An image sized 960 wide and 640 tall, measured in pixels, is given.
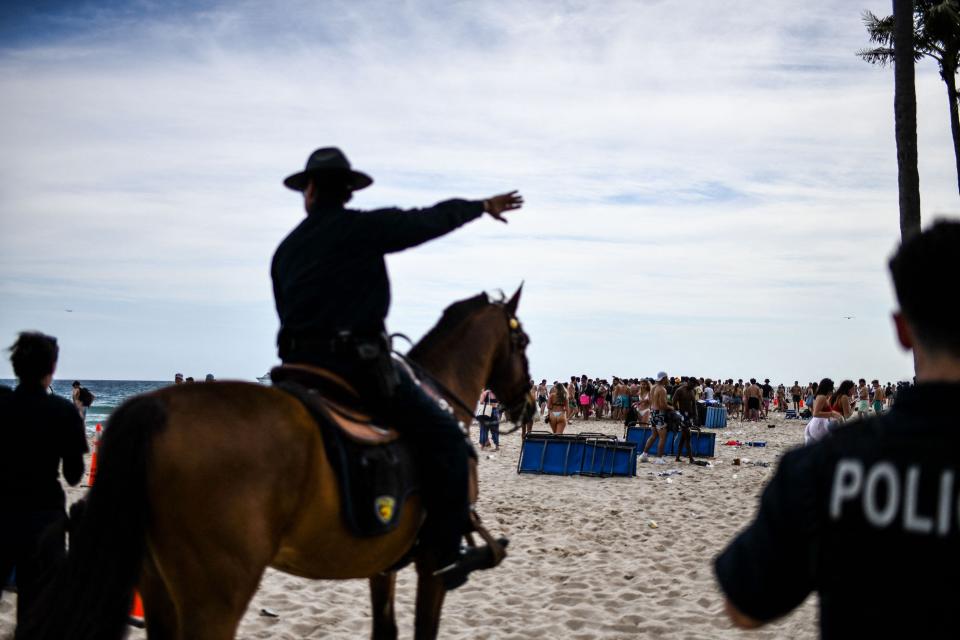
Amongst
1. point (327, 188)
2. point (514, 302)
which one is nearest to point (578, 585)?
point (514, 302)

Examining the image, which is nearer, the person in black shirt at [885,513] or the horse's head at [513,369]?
the person in black shirt at [885,513]

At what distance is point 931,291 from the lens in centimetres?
169

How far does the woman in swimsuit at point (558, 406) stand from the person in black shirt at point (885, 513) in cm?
2041

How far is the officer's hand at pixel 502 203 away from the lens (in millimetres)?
4742

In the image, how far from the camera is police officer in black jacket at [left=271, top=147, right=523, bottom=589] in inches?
167

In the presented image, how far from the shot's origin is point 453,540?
4.48 metres

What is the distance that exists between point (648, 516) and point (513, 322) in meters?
7.75

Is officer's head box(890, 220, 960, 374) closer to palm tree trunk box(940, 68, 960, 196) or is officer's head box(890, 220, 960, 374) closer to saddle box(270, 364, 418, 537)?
saddle box(270, 364, 418, 537)

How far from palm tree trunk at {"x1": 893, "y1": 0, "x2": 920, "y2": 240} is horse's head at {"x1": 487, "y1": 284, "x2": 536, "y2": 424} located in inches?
328

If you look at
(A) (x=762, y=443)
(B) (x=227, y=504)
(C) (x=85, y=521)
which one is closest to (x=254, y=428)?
(B) (x=227, y=504)

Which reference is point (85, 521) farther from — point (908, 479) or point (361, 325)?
point (908, 479)

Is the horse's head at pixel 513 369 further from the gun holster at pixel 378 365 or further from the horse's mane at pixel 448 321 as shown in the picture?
the gun holster at pixel 378 365

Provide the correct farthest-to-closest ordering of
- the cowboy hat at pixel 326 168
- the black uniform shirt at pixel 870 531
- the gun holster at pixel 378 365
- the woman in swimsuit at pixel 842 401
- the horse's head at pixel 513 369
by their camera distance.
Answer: the woman in swimsuit at pixel 842 401, the horse's head at pixel 513 369, the cowboy hat at pixel 326 168, the gun holster at pixel 378 365, the black uniform shirt at pixel 870 531

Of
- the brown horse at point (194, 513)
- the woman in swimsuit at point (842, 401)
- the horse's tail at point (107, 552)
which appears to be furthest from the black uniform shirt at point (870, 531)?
the woman in swimsuit at point (842, 401)
